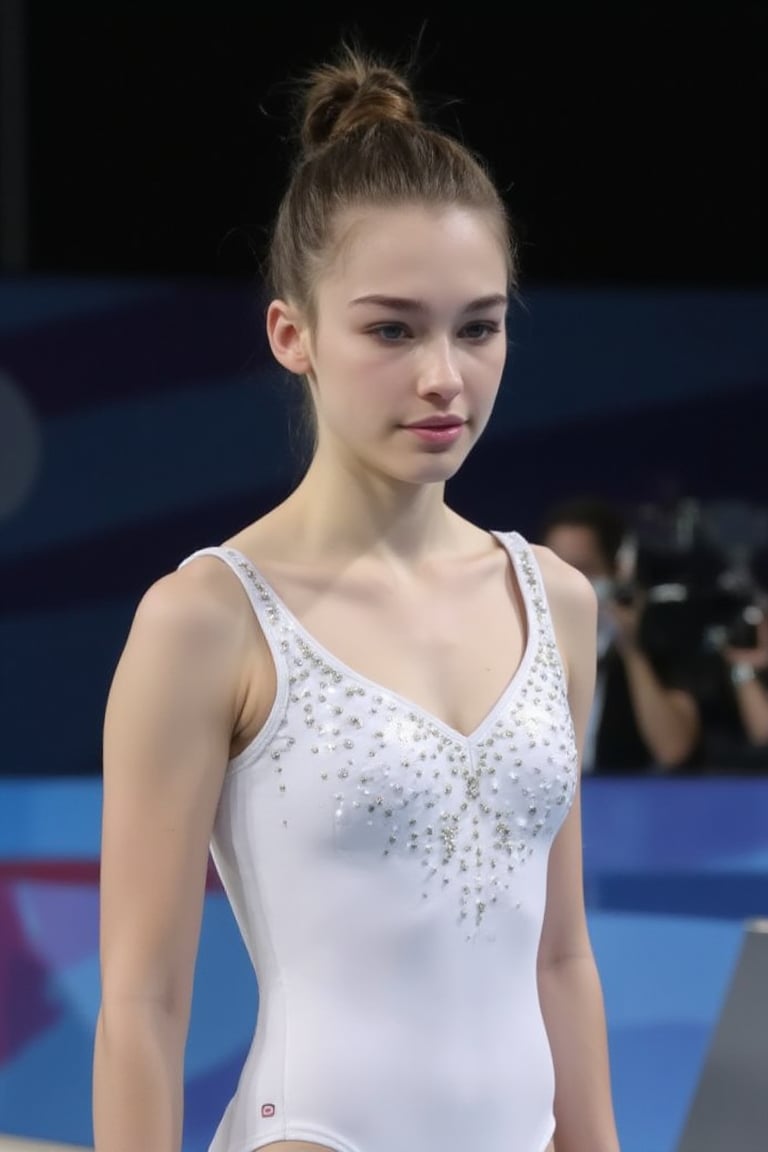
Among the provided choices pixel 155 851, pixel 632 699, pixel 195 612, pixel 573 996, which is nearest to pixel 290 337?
pixel 195 612

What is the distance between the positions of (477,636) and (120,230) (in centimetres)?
261

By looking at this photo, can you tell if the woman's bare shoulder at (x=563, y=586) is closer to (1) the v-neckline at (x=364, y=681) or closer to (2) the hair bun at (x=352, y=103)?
(1) the v-neckline at (x=364, y=681)

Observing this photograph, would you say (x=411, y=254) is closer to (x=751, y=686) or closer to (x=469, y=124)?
(x=751, y=686)

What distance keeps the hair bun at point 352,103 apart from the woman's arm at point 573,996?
396 millimetres

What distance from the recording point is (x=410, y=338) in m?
1.22

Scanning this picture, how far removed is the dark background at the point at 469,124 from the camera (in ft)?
12.0

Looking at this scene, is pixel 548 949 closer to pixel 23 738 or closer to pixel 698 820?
pixel 698 820

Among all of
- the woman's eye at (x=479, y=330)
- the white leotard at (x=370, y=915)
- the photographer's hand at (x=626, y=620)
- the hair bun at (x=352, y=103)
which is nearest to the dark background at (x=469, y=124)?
the photographer's hand at (x=626, y=620)

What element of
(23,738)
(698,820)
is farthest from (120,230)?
(698,820)

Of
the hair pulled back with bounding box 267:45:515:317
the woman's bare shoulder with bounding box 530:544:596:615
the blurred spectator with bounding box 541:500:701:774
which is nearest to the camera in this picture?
the hair pulled back with bounding box 267:45:515:317

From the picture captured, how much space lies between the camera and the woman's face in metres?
1.21

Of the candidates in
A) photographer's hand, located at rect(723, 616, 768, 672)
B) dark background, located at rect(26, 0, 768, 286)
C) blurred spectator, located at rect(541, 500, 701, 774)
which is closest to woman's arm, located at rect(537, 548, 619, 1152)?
blurred spectator, located at rect(541, 500, 701, 774)

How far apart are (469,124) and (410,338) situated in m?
2.70

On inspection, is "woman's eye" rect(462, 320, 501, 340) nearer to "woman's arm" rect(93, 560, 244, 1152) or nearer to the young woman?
the young woman
